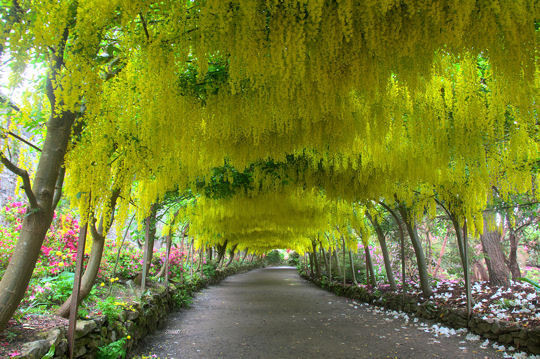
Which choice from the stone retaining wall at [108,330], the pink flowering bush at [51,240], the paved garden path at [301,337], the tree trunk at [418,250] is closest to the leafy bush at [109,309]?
the stone retaining wall at [108,330]

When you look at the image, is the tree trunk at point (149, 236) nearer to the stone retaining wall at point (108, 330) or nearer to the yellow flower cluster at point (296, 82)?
the stone retaining wall at point (108, 330)

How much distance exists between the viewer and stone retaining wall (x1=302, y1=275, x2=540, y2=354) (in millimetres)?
3891

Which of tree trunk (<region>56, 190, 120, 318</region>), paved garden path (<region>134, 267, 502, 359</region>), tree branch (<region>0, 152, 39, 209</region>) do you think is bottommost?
paved garden path (<region>134, 267, 502, 359</region>)

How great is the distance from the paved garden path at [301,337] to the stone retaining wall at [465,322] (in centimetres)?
28

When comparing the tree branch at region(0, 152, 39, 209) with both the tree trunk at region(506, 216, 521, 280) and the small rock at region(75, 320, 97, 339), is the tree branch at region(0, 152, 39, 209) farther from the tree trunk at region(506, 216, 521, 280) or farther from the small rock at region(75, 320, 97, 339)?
the tree trunk at region(506, 216, 521, 280)

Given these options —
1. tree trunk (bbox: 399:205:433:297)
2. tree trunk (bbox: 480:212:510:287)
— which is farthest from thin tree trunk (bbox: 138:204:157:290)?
tree trunk (bbox: 480:212:510:287)

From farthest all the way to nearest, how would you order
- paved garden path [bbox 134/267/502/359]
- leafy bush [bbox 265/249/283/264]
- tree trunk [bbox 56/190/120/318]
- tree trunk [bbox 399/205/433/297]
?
leafy bush [bbox 265/249/283/264] → tree trunk [bbox 399/205/433/297] → paved garden path [bbox 134/267/502/359] → tree trunk [bbox 56/190/120/318]

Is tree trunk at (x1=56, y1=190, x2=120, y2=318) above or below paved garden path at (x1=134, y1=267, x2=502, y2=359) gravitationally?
above

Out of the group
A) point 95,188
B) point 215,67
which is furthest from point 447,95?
point 95,188

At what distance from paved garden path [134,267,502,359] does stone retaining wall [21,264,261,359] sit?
0.80 feet

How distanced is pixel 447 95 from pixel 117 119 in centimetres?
273

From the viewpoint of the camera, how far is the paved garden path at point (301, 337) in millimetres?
4176

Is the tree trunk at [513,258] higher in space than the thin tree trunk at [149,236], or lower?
lower

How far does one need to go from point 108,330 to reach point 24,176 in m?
2.26
